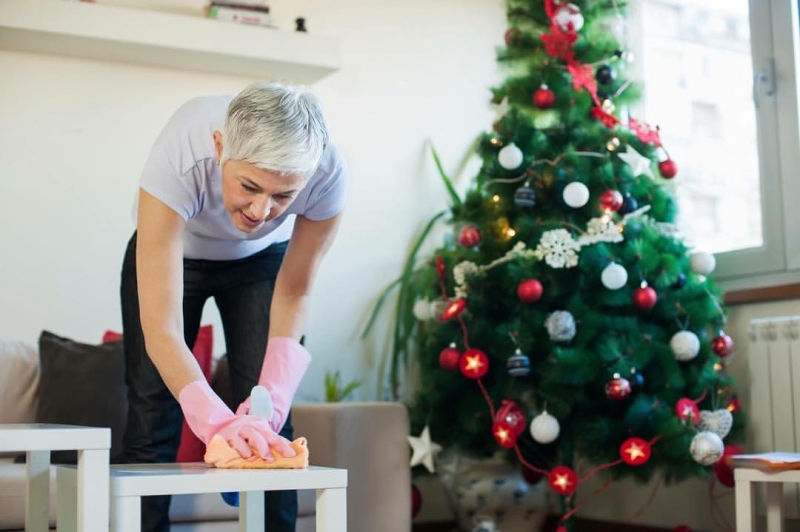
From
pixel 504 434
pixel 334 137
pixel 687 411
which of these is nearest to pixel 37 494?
pixel 504 434

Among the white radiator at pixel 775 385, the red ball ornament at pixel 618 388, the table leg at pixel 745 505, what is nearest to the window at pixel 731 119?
the white radiator at pixel 775 385

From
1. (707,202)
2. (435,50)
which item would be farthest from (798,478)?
(435,50)

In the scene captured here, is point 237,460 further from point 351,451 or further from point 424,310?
point 424,310

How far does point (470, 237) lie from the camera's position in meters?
3.11

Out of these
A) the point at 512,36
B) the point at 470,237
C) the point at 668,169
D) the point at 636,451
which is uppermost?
the point at 512,36

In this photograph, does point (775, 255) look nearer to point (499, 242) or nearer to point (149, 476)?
point (499, 242)

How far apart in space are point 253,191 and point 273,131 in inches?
4.4

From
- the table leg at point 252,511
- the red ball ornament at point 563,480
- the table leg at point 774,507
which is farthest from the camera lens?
the red ball ornament at point 563,480

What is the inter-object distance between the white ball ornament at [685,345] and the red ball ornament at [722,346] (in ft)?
0.27

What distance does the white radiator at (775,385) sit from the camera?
9.18ft

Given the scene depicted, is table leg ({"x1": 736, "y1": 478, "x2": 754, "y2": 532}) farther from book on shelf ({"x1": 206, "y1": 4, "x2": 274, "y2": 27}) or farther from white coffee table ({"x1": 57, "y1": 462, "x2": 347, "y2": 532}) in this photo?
book on shelf ({"x1": 206, "y1": 4, "x2": 274, "y2": 27})

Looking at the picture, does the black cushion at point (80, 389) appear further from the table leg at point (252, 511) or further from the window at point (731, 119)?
the window at point (731, 119)

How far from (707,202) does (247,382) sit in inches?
80.2

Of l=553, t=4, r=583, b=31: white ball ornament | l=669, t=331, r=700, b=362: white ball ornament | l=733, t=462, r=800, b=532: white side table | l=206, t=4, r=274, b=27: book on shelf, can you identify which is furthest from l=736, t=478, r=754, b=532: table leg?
l=206, t=4, r=274, b=27: book on shelf
